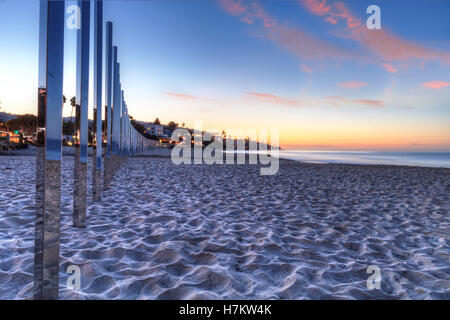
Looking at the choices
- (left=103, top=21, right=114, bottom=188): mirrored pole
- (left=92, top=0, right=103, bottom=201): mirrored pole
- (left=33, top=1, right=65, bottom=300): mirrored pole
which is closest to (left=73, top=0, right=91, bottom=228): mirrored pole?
(left=92, top=0, right=103, bottom=201): mirrored pole

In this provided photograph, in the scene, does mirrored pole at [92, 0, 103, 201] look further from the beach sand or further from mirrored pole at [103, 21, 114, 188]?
mirrored pole at [103, 21, 114, 188]

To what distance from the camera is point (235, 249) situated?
10.2ft

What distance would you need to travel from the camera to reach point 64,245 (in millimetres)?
3002

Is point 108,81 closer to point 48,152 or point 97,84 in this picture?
point 97,84

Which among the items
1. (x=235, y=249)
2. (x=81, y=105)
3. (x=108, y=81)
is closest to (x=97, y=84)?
(x=81, y=105)

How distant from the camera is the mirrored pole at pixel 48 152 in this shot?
182cm

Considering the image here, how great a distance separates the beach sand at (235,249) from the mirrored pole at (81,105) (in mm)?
292

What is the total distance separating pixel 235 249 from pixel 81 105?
2.82 metres

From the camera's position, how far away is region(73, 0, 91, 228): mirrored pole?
11.9 ft

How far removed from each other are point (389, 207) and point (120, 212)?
5.43 meters

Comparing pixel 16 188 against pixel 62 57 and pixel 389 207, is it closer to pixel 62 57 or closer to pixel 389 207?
pixel 62 57

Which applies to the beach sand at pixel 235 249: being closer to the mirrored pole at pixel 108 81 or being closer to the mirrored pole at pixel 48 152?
the mirrored pole at pixel 48 152
